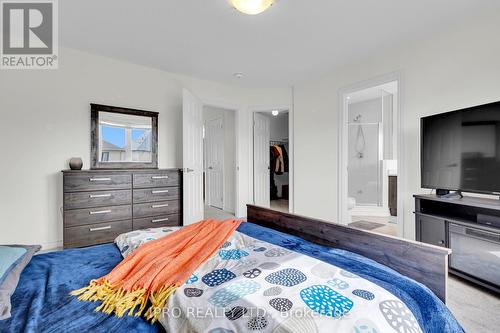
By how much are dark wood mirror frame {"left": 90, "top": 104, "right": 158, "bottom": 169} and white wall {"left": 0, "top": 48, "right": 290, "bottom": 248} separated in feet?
0.24

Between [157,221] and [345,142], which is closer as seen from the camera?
[157,221]

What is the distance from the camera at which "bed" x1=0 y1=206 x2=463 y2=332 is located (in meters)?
0.74

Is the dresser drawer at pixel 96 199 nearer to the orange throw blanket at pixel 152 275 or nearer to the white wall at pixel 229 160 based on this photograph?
the orange throw blanket at pixel 152 275

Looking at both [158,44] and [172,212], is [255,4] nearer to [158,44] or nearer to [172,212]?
[158,44]

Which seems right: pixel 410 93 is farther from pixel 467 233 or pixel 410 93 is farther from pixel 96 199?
pixel 96 199

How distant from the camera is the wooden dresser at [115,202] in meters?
2.57

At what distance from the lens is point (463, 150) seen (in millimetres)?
2180

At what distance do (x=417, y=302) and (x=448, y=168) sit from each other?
195cm

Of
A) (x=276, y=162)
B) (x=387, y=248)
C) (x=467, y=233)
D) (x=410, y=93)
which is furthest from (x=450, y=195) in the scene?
(x=276, y=162)

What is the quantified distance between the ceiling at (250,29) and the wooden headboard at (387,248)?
6.20 feet

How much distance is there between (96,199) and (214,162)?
2970 mm

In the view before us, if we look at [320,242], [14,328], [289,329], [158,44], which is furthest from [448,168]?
[158,44]

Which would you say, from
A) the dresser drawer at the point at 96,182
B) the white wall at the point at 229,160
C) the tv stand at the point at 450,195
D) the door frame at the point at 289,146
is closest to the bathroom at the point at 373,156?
the door frame at the point at 289,146

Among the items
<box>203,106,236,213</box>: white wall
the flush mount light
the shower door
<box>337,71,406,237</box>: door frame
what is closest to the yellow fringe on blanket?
the flush mount light
